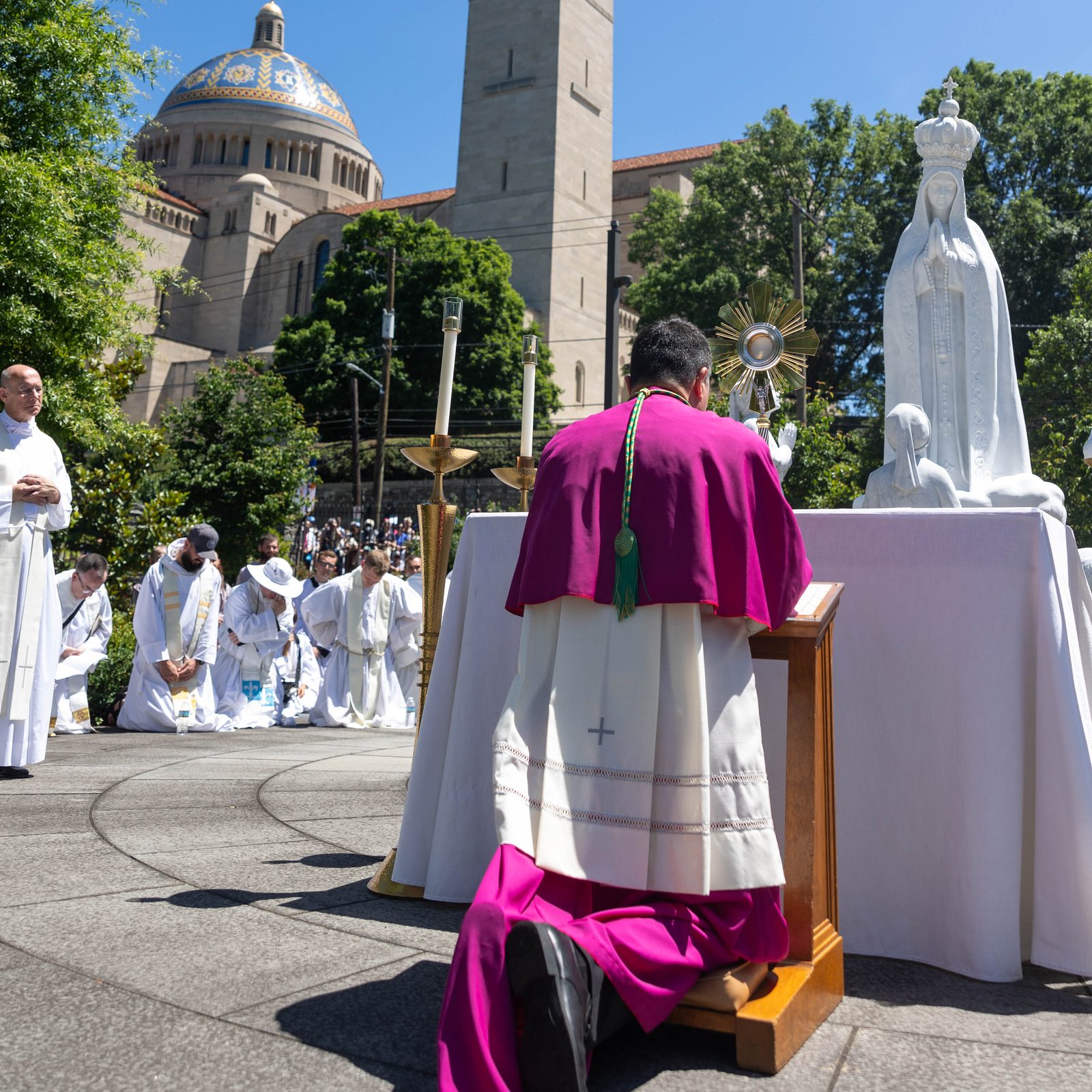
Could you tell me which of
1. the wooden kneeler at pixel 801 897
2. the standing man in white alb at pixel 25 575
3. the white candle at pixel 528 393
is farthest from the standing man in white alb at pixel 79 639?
the wooden kneeler at pixel 801 897

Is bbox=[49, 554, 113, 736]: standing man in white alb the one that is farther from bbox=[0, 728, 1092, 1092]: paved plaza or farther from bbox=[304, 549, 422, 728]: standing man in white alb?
bbox=[0, 728, 1092, 1092]: paved plaza

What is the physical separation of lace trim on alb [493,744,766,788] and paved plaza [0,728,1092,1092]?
1.86 ft

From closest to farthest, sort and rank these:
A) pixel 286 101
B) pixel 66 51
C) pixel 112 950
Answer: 1. pixel 112 950
2. pixel 66 51
3. pixel 286 101

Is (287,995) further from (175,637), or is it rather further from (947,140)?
(175,637)

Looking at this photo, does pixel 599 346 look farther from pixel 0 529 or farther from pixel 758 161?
pixel 0 529

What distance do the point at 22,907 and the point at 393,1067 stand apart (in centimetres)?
154

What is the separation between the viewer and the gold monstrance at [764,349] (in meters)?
5.58

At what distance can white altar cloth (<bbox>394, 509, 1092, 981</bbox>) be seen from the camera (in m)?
2.92

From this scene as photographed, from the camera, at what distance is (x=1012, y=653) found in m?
3.01

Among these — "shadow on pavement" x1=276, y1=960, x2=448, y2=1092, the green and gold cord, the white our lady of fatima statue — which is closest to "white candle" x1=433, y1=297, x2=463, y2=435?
the green and gold cord

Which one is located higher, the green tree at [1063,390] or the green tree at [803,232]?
the green tree at [803,232]

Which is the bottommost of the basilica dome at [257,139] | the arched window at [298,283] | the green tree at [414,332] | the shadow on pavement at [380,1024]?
the shadow on pavement at [380,1024]

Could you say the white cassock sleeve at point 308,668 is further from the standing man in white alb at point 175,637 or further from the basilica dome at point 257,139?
the basilica dome at point 257,139

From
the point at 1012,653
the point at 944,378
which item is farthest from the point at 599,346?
the point at 1012,653
